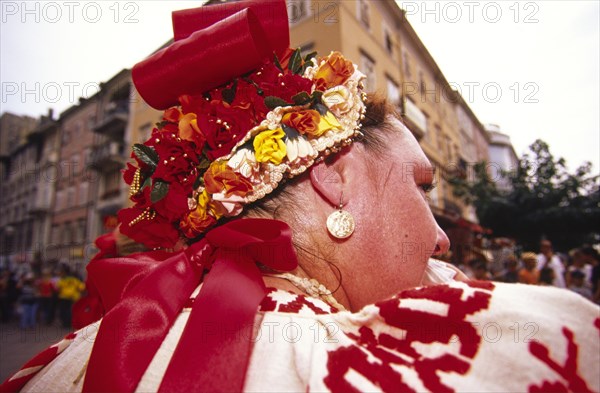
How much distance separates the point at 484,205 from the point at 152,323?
1818 cm

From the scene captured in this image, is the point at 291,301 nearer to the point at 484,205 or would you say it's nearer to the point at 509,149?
the point at 484,205

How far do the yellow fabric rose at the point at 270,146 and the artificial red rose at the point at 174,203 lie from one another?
0.34m

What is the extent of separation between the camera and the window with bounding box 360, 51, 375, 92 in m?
A: 11.6

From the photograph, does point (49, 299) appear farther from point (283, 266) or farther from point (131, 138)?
point (283, 266)

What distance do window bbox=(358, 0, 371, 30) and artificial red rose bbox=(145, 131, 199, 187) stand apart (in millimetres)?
11540

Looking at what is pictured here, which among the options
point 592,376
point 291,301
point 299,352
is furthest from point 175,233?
point 592,376

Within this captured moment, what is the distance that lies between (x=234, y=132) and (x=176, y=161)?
247 millimetres

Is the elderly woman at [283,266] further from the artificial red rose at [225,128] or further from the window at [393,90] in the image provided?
the window at [393,90]

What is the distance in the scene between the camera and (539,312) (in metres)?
0.68

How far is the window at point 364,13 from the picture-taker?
11.3 meters

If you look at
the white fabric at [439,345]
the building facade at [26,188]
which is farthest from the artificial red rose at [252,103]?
the building facade at [26,188]

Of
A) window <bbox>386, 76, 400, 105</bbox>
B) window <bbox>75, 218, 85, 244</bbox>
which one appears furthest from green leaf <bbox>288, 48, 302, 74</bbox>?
window <bbox>75, 218, 85, 244</bbox>

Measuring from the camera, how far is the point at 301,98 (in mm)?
1275

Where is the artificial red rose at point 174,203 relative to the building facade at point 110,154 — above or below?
below
